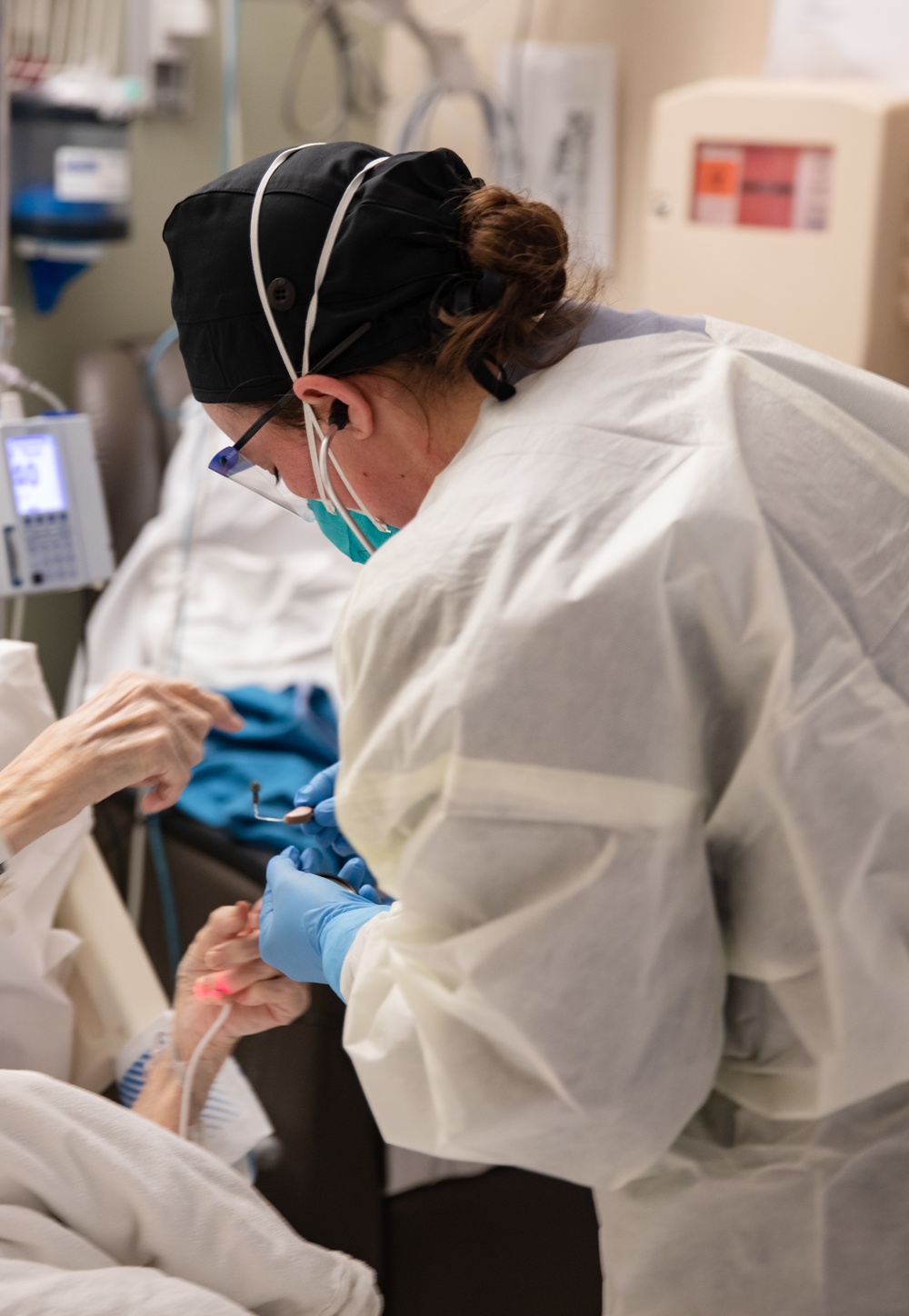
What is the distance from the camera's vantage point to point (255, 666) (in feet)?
7.73

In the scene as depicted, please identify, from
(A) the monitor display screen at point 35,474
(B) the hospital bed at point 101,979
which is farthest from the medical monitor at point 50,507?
(B) the hospital bed at point 101,979

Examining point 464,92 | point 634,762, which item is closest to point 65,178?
point 464,92

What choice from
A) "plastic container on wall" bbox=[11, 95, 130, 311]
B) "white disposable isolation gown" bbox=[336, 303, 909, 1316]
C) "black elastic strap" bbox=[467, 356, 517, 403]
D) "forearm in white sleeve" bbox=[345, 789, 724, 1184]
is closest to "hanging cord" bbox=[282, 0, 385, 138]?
"plastic container on wall" bbox=[11, 95, 130, 311]

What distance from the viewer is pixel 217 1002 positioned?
4.61 ft

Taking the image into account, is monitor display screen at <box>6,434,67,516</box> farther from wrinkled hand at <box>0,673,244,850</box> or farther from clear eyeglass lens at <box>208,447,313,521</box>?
clear eyeglass lens at <box>208,447,313,521</box>

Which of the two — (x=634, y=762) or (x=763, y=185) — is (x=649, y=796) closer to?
(x=634, y=762)

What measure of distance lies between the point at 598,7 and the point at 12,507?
1811 mm

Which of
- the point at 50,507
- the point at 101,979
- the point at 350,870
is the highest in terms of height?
the point at 50,507

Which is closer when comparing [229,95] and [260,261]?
[260,261]

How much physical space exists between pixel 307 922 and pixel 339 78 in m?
2.40

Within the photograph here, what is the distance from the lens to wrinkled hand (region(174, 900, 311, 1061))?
4.52ft

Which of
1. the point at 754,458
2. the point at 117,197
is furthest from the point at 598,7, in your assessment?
the point at 754,458

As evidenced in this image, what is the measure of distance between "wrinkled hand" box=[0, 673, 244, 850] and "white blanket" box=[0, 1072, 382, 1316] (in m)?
0.25

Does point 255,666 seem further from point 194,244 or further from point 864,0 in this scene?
point 864,0
